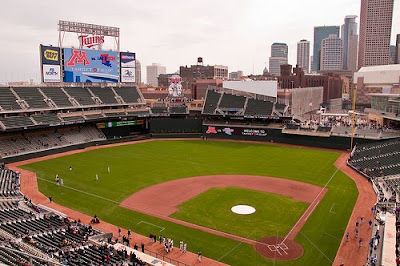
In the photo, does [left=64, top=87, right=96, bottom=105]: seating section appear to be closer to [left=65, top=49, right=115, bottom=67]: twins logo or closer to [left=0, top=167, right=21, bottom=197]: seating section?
[left=65, top=49, right=115, bottom=67]: twins logo

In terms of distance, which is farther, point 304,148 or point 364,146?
point 304,148

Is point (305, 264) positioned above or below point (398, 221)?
below

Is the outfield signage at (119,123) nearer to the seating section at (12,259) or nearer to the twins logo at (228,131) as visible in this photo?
the twins logo at (228,131)

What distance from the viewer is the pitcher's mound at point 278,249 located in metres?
20.9

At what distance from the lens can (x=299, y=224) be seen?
1001 inches

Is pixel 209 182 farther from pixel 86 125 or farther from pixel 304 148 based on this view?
pixel 86 125

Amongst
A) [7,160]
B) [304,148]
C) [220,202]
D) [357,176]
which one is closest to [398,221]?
[220,202]

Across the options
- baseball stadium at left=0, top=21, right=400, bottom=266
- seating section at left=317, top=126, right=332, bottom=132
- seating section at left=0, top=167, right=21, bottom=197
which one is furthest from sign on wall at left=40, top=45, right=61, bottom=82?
seating section at left=317, top=126, right=332, bottom=132

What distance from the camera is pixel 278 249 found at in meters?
21.7

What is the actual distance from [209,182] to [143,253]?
16.9 m

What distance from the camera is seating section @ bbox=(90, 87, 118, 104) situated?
65675 mm

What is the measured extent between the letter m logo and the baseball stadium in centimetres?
27

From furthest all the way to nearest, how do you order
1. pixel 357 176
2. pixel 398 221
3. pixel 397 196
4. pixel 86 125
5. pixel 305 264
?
pixel 86 125 < pixel 357 176 < pixel 397 196 < pixel 398 221 < pixel 305 264

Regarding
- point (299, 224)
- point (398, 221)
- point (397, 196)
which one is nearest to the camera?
point (398, 221)
